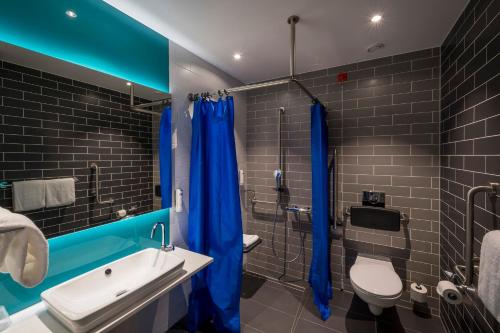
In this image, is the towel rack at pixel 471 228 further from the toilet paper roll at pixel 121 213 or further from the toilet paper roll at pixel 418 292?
the toilet paper roll at pixel 121 213

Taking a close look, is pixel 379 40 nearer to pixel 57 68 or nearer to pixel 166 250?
pixel 57 68

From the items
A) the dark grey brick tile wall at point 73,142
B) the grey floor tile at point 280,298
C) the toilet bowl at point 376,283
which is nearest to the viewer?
the dark grey brick tile wall at point 73,142

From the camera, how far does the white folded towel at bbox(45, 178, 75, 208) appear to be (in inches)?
49.3

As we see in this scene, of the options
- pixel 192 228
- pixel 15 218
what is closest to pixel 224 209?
pixel 192 228

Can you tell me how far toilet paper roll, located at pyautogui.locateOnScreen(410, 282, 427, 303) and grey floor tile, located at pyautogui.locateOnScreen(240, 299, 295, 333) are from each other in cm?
121

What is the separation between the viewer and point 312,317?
6.88ft

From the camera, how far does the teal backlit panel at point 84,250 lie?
112 centimetres

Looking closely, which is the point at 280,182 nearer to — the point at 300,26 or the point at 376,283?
the point at 376,283

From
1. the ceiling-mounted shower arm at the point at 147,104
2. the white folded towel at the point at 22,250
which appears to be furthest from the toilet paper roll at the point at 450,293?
the ceiling-mounted shower arm at the point at 147,104

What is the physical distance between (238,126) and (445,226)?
7.90ft

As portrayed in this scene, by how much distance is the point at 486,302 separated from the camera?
0.92 metres

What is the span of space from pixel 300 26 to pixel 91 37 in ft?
5.00

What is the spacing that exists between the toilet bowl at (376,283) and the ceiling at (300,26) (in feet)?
7.01

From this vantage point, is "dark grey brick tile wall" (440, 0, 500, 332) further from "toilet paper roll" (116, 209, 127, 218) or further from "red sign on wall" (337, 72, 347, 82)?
"toilet paper roll" (116, 209, 127, 218)
